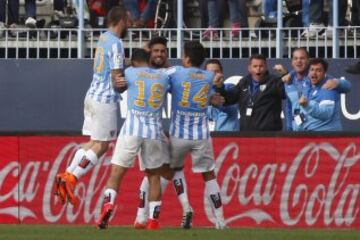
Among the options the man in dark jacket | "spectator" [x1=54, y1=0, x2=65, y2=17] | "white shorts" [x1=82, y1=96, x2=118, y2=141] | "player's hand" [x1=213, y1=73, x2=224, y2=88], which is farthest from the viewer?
"spectator" [x1=54, y1=0, x2=65, y2=17]

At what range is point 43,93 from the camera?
22.8 metres

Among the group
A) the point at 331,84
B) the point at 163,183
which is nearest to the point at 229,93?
the point at 331,84

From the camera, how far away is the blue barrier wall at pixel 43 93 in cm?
2255

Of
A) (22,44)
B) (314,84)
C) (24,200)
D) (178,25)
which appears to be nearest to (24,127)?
(22,44)

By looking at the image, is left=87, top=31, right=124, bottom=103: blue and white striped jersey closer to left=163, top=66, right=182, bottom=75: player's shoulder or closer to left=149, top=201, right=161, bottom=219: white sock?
left=163, top=66, right=182, bottom=75: player's shoulder

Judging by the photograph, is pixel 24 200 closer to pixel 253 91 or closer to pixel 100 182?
pixel 100 182

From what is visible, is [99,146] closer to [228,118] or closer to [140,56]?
[140,56]

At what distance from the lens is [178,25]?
22.2m

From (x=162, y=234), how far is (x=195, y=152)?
63.4 inches

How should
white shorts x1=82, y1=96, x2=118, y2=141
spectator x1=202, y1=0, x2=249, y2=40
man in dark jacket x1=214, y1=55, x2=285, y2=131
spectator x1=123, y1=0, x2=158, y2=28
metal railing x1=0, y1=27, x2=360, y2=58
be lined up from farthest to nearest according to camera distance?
spectator x1=123, y1=0, x2=158, y2=28 → spectator x1=202, y1=0, x2=249, y2=40 → metal railing x1=0, y1=27, x2=360, y2=58 → man in dark jacket x1=214, y1=55, x2=285, y2=131 → white shorts x1=82, y1=96, x2=118, y2=141

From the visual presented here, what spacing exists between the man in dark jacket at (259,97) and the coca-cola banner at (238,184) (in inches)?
14.8

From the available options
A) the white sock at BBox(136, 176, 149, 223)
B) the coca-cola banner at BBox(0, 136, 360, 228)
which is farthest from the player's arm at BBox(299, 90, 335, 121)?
the white sock at BBox(136, 176, 149, 223)

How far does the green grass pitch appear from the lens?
46.8 feet

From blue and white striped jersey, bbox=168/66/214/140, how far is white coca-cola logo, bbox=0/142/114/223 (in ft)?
8.62
